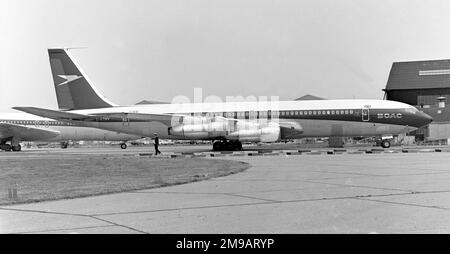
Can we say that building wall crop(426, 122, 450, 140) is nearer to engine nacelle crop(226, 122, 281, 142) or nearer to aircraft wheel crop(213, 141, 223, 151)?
engine nacelle crop(226, 122, 281, 142)

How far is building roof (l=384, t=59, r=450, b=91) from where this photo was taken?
8948 centimetres

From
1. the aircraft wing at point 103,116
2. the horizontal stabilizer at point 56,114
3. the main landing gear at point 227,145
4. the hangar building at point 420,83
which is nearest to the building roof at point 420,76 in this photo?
the hangar building at point 420,83

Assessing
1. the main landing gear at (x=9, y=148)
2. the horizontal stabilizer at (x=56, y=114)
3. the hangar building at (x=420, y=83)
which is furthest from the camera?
the hangar building at (x=420, y=83)

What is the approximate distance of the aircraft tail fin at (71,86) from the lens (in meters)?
40.8

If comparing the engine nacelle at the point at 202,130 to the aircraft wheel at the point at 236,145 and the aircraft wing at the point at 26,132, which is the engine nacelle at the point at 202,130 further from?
the aircraft wing at the point at 26,132

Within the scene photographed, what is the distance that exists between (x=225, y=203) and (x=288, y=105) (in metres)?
28.2

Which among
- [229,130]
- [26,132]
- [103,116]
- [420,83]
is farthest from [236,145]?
[420,83]

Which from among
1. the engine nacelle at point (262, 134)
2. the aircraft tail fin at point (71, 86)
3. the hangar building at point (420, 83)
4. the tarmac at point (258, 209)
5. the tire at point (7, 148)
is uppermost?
the hangar building at point (420, 83)

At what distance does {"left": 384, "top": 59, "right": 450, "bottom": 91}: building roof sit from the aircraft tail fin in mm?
64324

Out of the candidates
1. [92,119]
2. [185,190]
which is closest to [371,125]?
[92,119]

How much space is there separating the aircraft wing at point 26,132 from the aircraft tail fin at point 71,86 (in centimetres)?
856

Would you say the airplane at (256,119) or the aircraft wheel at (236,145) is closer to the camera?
the airplane at (256,119)

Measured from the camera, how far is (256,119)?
37.9 m
